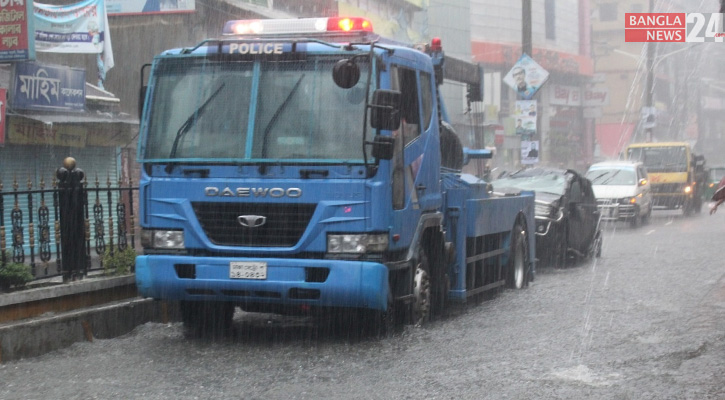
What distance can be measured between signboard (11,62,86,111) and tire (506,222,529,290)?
7.21 meters

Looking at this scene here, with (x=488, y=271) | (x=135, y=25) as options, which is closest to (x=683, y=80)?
(x=135, y=25)

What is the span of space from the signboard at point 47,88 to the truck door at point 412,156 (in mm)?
7302

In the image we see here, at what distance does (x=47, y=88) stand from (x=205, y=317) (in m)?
7.25

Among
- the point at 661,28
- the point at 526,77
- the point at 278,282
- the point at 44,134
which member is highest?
the point at 661,28

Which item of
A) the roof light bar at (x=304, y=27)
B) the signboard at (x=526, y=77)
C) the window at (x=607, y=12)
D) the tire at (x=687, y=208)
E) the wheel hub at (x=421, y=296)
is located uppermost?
the window at (x=607, y=12)

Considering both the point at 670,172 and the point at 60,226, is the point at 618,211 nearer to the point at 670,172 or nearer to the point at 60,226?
the point at 670,172

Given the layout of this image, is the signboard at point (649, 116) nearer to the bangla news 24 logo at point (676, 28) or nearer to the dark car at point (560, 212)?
the bangla news 24 logo at point (676, 28)

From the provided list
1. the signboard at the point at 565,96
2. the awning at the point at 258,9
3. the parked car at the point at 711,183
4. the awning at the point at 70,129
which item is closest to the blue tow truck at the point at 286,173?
the awning at the point at 70,129

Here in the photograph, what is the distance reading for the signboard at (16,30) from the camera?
13133 millimetres

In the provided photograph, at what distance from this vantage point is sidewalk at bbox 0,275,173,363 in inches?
322

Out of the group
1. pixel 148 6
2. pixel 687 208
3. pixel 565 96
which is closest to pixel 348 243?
pixel 148 6

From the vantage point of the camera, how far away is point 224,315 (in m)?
9.62

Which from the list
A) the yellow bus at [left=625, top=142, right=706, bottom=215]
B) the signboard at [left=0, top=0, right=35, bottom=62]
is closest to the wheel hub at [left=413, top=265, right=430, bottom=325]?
Result: the signboard at [left=0, top=0, right=35, bottom=62]

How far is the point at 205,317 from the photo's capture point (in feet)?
31.1
